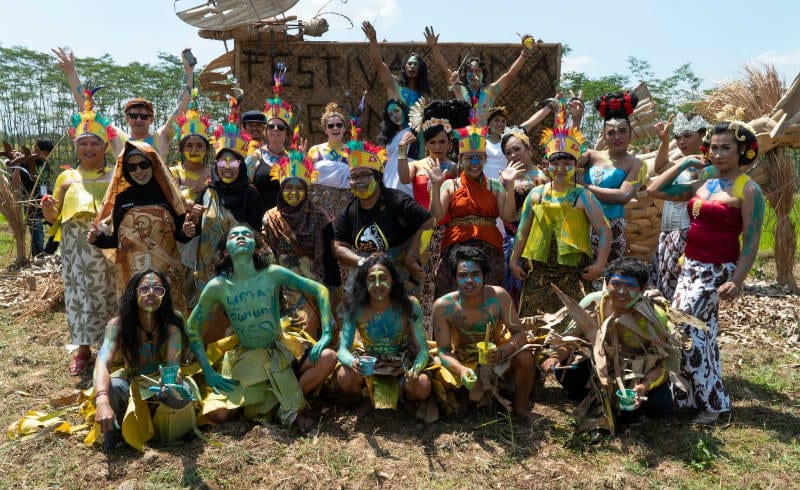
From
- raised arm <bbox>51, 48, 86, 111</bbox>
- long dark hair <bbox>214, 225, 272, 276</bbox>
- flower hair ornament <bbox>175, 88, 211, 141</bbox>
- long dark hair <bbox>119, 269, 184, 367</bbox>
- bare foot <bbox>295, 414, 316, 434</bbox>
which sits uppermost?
raised arm <bbox>51, 48, 86, 111</bbox>

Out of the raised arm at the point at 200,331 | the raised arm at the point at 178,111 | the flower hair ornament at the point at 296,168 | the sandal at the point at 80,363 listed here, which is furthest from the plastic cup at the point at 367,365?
the raised arm at the point at 178,111

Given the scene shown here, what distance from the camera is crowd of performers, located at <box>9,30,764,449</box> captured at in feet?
13.4

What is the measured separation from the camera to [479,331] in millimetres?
4348

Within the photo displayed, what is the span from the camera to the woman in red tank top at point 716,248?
165 inches

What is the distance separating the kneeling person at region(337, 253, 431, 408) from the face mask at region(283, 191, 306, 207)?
0.86 meters

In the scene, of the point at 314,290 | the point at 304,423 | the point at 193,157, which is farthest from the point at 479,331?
the point at 193,157

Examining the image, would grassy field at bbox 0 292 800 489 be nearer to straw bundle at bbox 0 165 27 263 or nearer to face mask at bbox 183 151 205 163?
face mask at bbox 183 151 205 163

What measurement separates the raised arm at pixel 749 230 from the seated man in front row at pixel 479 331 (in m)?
1.32

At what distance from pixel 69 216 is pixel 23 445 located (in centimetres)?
190

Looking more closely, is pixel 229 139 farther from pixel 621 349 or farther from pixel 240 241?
pixel 621 349

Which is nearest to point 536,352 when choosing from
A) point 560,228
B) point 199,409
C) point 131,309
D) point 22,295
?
point 560,228

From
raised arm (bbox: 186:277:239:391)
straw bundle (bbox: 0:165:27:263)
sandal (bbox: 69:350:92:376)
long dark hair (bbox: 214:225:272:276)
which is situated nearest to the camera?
raised arm (bbox: 186:277:239:391)

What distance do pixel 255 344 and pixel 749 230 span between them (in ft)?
10.6

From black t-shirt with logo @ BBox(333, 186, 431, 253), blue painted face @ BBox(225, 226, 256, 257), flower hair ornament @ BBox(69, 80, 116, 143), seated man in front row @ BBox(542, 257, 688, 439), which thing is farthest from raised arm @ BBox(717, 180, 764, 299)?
flower hair ornament @ BBox(69, 80, 116, 143)
